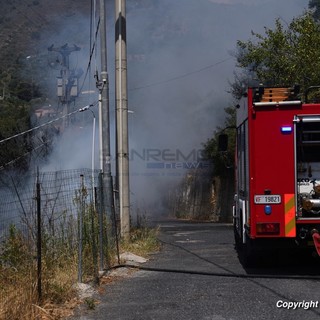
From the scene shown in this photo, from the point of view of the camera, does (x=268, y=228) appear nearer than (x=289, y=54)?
Yes

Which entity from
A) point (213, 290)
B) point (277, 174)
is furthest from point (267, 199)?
point (213, 290)

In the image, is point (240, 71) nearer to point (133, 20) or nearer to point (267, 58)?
point (267, 58)

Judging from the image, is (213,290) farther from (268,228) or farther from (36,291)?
(36,291)

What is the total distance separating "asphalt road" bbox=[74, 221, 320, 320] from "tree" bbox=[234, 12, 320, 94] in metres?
8.59

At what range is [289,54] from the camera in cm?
2050

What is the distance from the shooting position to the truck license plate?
9219 millimetres

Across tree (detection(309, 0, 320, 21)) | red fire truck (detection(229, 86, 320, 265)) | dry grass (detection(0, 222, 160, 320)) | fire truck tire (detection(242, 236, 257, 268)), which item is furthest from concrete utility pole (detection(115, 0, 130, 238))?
tree (detection(309, 0, 320, 21))

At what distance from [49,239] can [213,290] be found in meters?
2.17

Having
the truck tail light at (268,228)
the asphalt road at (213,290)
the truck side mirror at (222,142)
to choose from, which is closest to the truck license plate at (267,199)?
the truck tail light at (268,228)

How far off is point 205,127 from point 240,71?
195 inches

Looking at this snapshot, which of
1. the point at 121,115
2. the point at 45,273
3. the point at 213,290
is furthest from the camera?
the point at 121,115

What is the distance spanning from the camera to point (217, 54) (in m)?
35.8

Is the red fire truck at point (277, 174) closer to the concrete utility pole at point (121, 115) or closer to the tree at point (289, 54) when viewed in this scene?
the concrete utility pole at point (121, 115)

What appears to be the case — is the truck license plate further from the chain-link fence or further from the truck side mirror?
the truck side mirror
